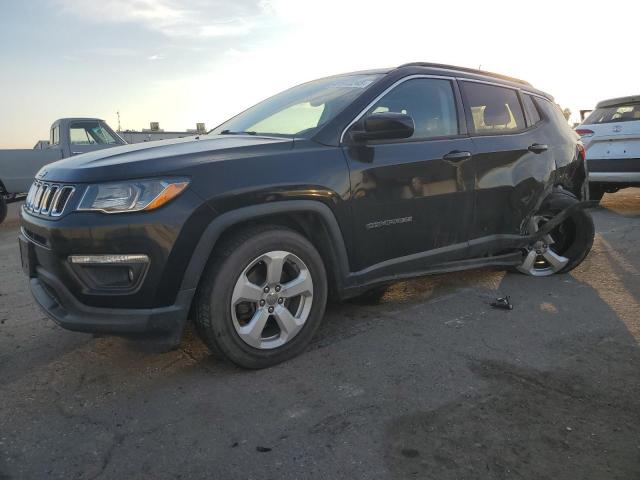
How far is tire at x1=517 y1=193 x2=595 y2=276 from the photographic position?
450 cm

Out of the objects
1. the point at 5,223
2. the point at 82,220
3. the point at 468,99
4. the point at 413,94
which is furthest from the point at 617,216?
the point at 5,223

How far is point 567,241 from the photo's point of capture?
4.76m

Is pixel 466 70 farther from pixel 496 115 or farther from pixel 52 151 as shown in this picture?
pixel 52 151

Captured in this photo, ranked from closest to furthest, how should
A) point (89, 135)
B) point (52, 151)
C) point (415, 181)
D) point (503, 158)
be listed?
point (415, 181) → point (503, 158) → point (52, 151) → point (89, 135)

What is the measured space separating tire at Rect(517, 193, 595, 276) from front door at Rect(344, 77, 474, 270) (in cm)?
121

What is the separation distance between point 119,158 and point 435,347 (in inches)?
84.6

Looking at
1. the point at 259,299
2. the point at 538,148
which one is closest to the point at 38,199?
the point at 259,299

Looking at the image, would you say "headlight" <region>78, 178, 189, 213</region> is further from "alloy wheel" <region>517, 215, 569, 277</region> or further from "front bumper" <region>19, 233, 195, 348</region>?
"alloy wheel" <region>517, 215, 569, 277</region>

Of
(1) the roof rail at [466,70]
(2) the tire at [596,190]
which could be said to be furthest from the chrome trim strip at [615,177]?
(1) the roof rail at [466,70]

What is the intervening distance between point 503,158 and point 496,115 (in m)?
0.41

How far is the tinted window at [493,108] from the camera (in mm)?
3924

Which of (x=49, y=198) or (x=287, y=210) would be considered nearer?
(x=49, y=198)

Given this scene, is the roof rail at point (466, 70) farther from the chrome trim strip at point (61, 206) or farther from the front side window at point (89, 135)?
the front side window at point (89, 135)

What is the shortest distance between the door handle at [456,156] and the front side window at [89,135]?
890cm
